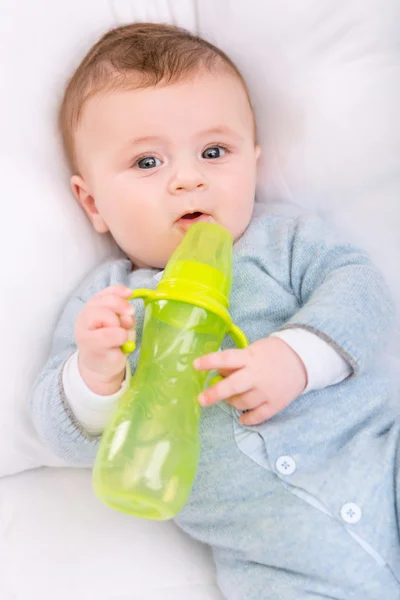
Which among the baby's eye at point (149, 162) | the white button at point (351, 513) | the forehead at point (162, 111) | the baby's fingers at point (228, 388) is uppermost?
the forehead at point (162, 111)

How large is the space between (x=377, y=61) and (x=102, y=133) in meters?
0.55

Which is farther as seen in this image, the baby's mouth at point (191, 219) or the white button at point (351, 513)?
the baby's mouth at point (191, 219)

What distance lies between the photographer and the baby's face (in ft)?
3.91

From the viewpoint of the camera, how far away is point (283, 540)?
103 cm

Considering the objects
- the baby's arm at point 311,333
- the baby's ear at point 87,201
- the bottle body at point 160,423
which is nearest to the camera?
the bottle body at point 160,423

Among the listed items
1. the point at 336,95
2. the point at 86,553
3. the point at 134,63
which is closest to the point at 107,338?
the point at 86,553

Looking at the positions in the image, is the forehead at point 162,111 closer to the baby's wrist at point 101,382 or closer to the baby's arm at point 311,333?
the baby's arm at point 311,333

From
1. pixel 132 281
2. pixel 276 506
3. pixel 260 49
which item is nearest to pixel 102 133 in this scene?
pixel 132 281

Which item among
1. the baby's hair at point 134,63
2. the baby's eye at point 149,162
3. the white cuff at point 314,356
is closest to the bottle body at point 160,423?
the white cuff at point 314,356

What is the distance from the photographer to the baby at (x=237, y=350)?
1006 millimetres

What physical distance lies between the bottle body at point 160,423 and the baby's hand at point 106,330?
0.04m

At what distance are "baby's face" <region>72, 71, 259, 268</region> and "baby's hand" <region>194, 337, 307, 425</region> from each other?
11.7 inches

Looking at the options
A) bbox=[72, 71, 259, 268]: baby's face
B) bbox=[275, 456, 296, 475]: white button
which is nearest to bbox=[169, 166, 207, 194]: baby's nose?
bbox=[72, 71, 259, 268]: baby's face

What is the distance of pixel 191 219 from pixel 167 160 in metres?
A: 0.11
